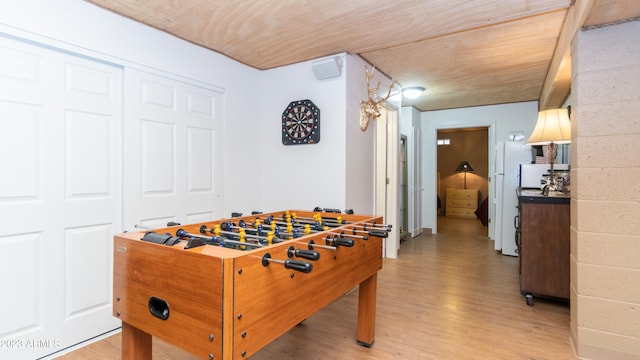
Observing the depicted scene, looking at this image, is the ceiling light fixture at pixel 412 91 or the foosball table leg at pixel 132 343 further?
the ceiling light fixture at pixel 412 91

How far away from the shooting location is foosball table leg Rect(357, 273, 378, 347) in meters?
2.12

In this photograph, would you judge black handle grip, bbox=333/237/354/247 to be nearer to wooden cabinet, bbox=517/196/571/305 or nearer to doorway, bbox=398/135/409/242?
wooden cabinet, bbox=517/196/571/305

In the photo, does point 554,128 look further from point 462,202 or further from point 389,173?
point 462,202

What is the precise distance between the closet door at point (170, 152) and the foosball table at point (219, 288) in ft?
3.25

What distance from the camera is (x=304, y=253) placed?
1278 mm

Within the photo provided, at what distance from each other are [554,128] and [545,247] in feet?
3.46

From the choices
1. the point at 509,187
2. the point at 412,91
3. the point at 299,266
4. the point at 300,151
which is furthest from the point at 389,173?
the point at 299,266

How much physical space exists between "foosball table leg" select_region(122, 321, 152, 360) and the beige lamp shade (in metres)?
3.27

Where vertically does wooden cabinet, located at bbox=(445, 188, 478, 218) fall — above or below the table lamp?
below

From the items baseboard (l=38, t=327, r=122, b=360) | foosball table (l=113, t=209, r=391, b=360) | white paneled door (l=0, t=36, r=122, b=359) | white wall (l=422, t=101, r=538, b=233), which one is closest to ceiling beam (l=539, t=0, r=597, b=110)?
white wall (l=422, t=101, r=538, b=233)

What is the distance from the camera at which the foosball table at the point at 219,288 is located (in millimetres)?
1084

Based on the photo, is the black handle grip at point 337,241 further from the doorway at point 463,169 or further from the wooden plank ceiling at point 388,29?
the doorway at point 463,169

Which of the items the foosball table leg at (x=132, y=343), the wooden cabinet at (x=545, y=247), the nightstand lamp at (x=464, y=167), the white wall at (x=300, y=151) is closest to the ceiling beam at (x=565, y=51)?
the wooden cabinet at (x=545, y=247)

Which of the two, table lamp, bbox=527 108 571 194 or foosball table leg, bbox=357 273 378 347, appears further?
table lamp, bbox=527 108 571 194
